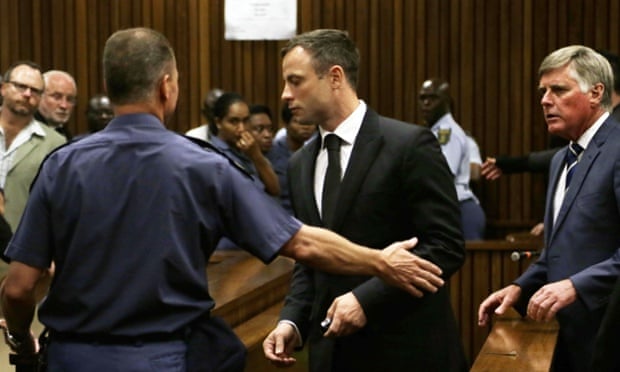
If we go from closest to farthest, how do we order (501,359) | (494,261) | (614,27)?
(501,359) → (494,261) → (614,27)

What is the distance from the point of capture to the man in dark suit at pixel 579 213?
313 cm

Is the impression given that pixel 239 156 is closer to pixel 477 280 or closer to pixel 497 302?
pixel 477 280

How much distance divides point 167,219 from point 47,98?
491 centimetres

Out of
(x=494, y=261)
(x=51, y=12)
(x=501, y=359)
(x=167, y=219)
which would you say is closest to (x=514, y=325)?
(x=501, y=359)

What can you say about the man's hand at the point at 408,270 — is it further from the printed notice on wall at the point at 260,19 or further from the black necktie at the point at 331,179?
the printed notice on wall at the point at 260,19

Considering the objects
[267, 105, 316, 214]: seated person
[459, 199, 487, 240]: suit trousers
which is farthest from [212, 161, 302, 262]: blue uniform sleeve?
[459, 199, 487, 240]: suit trousers

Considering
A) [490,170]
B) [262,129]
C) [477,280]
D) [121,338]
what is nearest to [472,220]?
[477,280]

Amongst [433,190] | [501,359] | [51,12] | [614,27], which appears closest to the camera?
[433,190]

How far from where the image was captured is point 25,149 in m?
5.76

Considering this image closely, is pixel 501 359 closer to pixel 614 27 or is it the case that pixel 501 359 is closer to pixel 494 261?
pixel 494 261

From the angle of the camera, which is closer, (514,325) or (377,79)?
(514,325)

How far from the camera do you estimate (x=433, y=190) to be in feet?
9.78

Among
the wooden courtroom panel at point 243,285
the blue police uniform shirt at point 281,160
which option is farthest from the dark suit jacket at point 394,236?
the blue police uniform shirt at point 281,160

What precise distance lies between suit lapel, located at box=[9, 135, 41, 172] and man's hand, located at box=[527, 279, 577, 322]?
3333 millimetres
